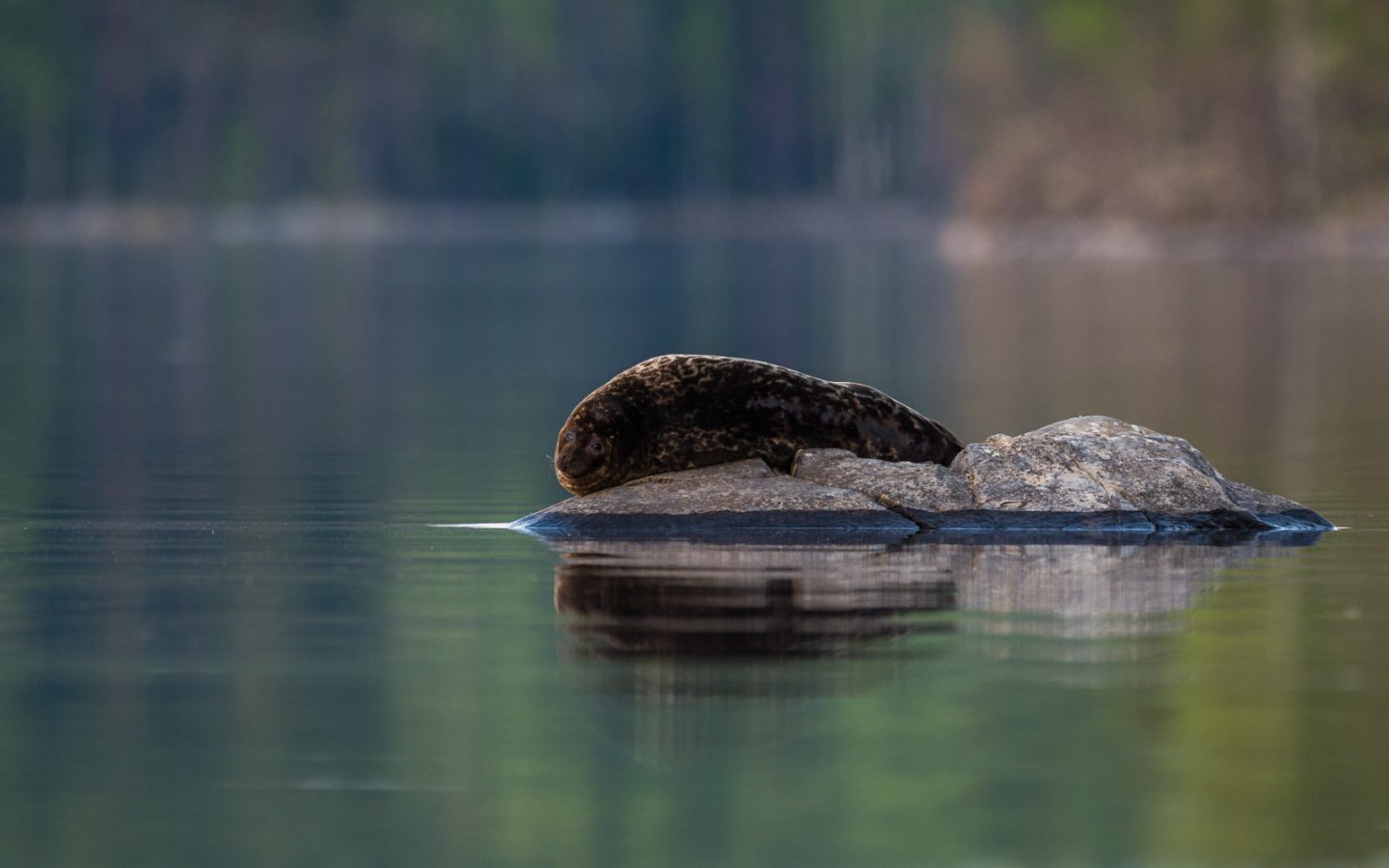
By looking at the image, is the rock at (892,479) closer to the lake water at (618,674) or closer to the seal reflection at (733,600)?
the lake water at (618,674)

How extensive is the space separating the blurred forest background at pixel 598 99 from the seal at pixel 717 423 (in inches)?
2733

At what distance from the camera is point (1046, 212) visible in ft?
276

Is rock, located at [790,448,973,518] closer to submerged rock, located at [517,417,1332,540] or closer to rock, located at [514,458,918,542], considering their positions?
submerged rock, located at [517,417,1332,540]

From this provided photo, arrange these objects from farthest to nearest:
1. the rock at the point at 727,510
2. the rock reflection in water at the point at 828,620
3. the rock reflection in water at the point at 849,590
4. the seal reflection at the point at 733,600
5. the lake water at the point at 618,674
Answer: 1. the rock at the point at 727,510
2. the rock reflection in water at the point at 849,590
3. the seal reflection at the point at 733,600
4. the rock reflection in water at the point at 828,620
5. the lake water at the point at 618,674

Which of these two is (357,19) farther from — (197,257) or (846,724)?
(846,724)

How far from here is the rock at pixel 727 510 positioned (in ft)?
38.5

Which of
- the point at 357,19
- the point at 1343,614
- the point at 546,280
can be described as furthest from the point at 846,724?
the point at 357,19

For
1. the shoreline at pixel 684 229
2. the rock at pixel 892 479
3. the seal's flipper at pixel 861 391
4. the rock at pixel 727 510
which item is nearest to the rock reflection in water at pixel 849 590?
the rock at pixel 727 510

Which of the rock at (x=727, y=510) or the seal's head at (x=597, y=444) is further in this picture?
the seal's head at (x=597, y=444)

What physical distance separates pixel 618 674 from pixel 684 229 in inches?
4640

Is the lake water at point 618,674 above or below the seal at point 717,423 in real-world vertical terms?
below

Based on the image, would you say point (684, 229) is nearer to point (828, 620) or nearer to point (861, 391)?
point (861, 391)

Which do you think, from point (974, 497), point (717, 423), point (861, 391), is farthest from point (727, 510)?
point (861, 391)

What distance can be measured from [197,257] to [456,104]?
55.3m
